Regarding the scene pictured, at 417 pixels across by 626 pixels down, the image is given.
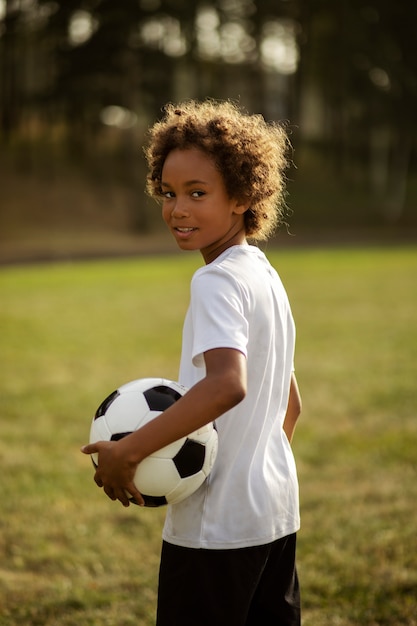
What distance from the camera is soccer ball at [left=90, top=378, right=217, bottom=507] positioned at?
215 centimetres

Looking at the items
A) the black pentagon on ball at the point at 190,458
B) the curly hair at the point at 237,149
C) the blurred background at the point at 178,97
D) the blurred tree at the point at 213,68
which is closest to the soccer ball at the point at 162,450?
the black pentagon on ball at the point at 190,458

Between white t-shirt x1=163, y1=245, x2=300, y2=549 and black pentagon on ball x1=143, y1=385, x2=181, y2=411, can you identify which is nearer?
white t-shirt x1=163, y1=245, x2=300, y2=549

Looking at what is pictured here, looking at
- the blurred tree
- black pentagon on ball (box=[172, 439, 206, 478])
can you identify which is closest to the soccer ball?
black pentagon on ball (box=[172, 439, 206, 478])

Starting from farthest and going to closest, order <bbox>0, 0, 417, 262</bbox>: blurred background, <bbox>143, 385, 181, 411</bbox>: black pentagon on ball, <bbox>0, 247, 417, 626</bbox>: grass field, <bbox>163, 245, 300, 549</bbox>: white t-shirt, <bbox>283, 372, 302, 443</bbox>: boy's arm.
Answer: <bbox>0, 0, 417, 262</bbox>: blurred background < <bbox>0, 247, 417, 626</bbox>: grass field < <bbox>283, 372, 302, 443</bbox>: boy's arm < <bbox>143, 385, 181, 411</bbox>: black pentagon on ball < <bbox>163, 245, 300, 549</bbox>: white t-shirt

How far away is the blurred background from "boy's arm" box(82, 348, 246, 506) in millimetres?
26299

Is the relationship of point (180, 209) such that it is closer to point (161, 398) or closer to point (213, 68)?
point (161, 398)

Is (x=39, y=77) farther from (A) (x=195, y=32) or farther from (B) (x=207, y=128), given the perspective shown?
(B) (x=207, y=128)

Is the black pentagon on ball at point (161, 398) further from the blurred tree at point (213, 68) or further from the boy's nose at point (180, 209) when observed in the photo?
the blurred tree at point (213, 68)

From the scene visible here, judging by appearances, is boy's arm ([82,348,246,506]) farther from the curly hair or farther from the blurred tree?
the blurred tree

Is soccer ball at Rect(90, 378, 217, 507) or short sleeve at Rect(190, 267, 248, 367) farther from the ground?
short sleeve at Rect(190, 267, 248, 367)

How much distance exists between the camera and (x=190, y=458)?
2158 millimetres

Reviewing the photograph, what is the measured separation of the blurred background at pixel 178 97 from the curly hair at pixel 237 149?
84.8 feet

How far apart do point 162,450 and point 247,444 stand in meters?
0.22

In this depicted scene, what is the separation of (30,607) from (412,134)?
1392 inches
